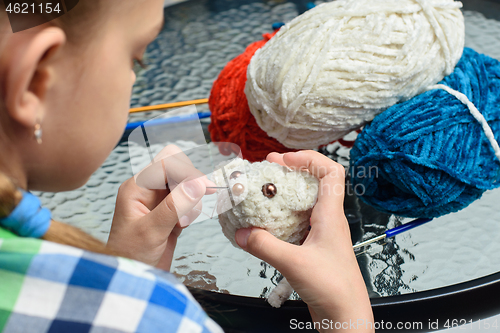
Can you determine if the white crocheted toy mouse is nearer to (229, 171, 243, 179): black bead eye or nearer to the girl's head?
(229, 171, 243, 179): black bead eye

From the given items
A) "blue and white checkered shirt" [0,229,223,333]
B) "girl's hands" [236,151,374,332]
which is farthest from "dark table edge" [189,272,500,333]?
"blue and white checkered shirt" [0,229,223,333]

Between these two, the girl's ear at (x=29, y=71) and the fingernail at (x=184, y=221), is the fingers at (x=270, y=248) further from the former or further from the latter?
the girl's ear at (x=29, y=71)

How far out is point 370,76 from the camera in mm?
411

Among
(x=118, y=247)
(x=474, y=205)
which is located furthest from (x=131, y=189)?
(x=474, y=205)

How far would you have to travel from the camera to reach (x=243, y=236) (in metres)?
0.34

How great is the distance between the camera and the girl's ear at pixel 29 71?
0.60ft

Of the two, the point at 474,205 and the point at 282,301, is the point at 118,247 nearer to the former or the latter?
the point at 282,301

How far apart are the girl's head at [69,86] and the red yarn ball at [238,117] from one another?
0.85 ft

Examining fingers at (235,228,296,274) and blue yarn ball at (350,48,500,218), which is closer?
fingers at (235,228,296,274)

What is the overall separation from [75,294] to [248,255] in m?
0.29

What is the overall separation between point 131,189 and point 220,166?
10 cm

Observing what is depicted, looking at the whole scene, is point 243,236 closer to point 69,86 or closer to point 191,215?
point 191,215

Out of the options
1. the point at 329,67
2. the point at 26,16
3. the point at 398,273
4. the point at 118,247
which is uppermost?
the point at 26,16

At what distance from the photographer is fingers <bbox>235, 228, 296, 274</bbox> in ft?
0.99
